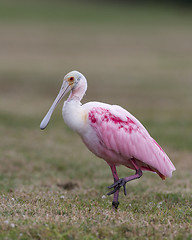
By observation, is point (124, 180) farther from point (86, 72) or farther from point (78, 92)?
point (86, 72)

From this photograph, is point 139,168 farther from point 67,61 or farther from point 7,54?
point 7,54

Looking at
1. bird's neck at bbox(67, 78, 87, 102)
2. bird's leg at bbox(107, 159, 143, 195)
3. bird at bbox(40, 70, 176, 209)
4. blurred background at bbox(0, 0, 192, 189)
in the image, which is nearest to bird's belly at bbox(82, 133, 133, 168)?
bird at bbox(40, 70, 176, 209)

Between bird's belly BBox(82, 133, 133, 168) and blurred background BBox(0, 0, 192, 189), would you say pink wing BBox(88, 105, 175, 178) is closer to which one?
bird's belly BBox(82, 133, 133, 168)

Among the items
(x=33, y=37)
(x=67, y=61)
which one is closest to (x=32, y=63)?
(x=67, y=61)

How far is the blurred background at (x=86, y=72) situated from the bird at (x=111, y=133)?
9.66 feet

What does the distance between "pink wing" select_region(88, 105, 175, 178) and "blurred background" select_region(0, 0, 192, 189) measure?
3.11 m

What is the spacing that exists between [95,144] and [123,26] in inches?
1640

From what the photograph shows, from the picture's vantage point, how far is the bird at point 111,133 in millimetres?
6125

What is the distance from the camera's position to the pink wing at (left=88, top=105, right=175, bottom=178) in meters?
6.14

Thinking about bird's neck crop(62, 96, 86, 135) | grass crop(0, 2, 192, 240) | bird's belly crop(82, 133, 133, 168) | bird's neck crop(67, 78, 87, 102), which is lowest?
grass crop(0, 2, 192, 240)

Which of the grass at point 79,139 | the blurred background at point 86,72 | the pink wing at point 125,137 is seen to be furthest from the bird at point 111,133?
the blurred background at point 86,72

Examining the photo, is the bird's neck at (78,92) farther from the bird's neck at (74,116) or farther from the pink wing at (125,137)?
the pink wing at (125,137)

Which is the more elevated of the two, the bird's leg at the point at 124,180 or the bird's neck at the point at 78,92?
the bird's neck at the point at 78,92

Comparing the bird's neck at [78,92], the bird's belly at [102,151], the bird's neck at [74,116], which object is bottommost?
the bird's belly at [102,151]
